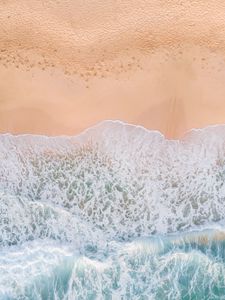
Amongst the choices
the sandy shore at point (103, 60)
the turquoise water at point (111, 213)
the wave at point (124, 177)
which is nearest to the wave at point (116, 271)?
the turquoise water at point (111, 213)

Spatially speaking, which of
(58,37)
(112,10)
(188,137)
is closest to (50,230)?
(188,137)

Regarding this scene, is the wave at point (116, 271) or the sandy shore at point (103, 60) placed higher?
the sandy shore at point (103, 60)

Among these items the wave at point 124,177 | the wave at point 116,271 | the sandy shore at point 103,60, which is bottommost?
the wave at point 116,271

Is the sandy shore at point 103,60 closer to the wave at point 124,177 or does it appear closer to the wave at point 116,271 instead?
the wave at point 124,177

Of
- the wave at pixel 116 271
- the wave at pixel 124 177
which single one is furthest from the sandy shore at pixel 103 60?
the wave at pixel 116 271

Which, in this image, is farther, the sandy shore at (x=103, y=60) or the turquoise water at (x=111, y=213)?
the turquoise water at (x=111, y=213)

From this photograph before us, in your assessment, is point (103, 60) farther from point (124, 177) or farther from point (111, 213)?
point (111, 213)

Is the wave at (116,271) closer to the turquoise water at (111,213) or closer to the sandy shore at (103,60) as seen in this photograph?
the turquoise water at (111,213)

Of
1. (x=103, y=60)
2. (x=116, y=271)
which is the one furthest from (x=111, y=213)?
(x=103, y=60)
